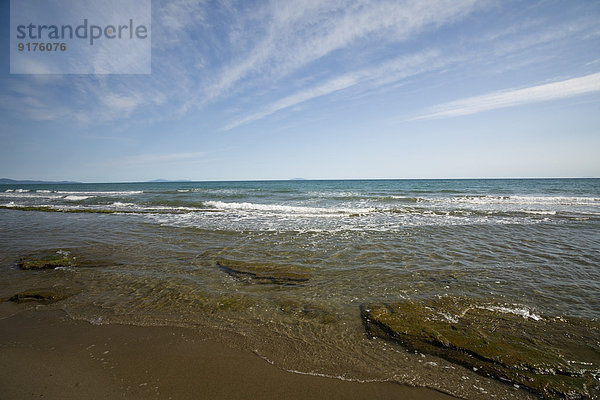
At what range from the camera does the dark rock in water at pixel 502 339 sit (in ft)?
10.2

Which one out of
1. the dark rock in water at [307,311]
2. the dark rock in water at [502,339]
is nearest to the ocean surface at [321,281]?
the dark rock in water at [307,311]

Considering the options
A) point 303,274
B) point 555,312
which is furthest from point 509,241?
point 303,274

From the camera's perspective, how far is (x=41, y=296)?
5277mm

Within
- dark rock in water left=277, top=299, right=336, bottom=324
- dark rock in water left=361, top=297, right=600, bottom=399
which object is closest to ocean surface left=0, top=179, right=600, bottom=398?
dark rock in water left=277, top=299, right=336, bottom=324

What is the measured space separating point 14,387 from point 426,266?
8.15 meters

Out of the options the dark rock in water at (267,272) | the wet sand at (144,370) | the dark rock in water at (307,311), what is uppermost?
the dark rock in water at (267,272)

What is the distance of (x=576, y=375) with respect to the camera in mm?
3141

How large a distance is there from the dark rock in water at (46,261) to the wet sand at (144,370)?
357cm

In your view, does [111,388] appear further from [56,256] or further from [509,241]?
[509,241]

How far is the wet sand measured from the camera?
115 inches

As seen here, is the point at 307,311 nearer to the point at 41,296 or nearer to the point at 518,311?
the point at 518,311

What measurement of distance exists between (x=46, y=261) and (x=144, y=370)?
21.9ft

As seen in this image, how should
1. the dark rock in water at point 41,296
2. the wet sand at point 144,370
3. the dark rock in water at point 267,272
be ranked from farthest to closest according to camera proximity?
the dark rock in water at point 267,272 < the dark rock in water at point 41,296 < the wet sand at point 144,370

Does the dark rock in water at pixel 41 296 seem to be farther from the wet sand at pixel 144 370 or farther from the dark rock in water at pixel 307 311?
the dark rock in water at pixel 307 311
